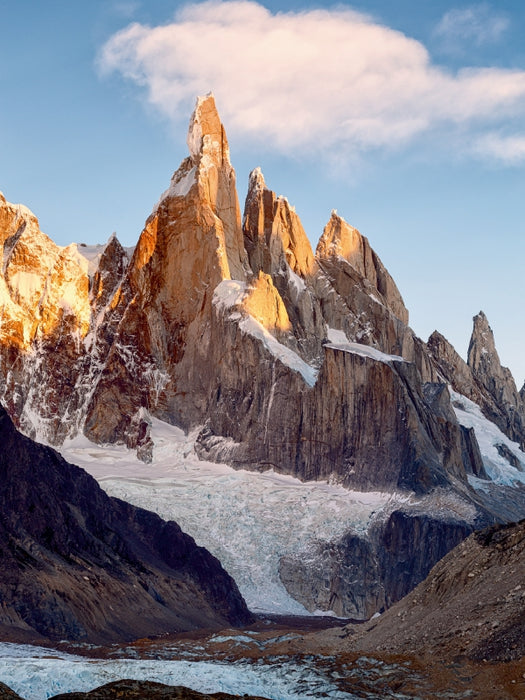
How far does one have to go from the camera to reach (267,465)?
143125 mm

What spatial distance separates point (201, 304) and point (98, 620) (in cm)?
8013

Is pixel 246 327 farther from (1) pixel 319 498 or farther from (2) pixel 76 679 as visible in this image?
(2) pixel 76 679

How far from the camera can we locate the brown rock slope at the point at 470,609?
46844mm

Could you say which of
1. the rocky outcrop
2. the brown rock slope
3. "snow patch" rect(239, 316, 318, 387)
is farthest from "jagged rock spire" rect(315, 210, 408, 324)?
the brown rock slope

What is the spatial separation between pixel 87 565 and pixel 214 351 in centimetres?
6473

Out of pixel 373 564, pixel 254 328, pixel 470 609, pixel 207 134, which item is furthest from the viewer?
pixel 207 134

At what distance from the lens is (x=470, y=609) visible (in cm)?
5128

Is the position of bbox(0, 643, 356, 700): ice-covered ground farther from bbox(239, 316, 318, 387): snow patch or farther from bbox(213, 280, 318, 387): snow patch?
bbox(213, 280, 318, 387): snow patch

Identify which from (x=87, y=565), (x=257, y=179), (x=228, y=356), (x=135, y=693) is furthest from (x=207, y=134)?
(x=135, y=693)

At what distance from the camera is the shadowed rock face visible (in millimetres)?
79562

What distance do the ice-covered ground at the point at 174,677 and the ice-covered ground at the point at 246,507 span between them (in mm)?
64614

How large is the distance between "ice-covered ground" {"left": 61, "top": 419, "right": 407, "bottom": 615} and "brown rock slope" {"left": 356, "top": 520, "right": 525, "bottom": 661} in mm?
57936

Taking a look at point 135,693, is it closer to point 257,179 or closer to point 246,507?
point 246,507

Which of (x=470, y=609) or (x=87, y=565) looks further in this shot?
(x=87, y=565)
